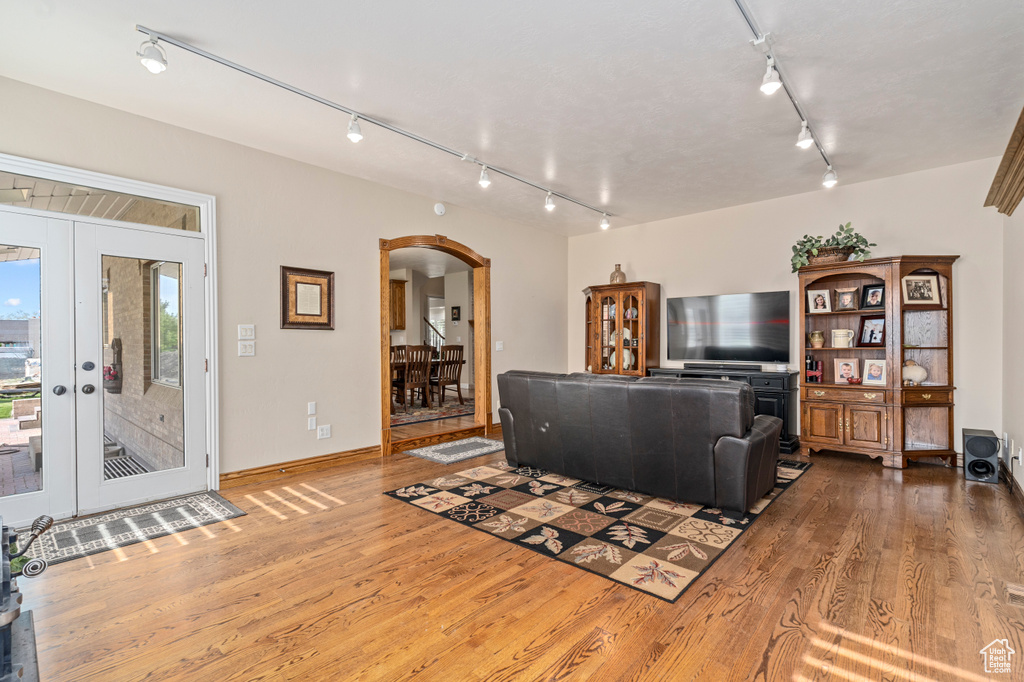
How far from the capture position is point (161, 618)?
2.16 metres

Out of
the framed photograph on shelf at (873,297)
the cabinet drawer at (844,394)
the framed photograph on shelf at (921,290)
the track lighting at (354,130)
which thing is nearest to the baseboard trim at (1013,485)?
the cabinet drawer at (844,394)

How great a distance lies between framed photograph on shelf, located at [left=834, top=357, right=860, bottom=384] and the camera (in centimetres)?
502

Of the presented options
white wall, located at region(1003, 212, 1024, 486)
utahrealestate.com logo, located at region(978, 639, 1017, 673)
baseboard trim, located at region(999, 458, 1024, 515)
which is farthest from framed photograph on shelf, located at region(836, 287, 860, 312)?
utahrealestate.com logo, located at region(978, 639, 1017, 673)

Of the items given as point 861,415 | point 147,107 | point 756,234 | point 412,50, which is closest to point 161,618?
point 412,50

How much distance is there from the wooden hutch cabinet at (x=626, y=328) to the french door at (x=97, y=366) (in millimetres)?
4738

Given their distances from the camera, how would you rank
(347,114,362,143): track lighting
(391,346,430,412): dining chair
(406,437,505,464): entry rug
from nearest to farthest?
(347,114,362,143): track lighting, (406,437,505,464): entry rug, (391,346,430,412): dining chair

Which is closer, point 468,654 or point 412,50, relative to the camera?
point 468,654

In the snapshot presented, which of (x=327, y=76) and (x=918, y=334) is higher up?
(x=327, y=76)

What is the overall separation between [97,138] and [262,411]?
229 centimetres

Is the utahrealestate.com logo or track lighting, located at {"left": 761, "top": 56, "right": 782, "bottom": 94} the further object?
track lighting, located at {"left": 761, "top": 56, "right": 782, "bottom": 94}

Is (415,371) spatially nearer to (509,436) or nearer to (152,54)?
(509,436)

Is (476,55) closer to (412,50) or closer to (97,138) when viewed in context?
(412,50)

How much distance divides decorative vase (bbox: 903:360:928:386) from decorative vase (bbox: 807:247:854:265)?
119 cm

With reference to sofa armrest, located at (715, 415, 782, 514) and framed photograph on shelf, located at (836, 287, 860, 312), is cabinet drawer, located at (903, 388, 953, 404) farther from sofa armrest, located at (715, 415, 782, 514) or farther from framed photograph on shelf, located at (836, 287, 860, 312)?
sofa armrest, located at (715, 415, 782, 514)
